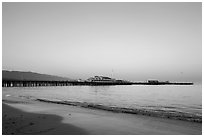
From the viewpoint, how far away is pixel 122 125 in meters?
8.60

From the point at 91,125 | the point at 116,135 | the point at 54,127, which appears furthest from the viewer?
the point at 91,125

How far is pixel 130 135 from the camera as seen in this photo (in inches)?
278

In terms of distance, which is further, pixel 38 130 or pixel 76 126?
pixel 76 126

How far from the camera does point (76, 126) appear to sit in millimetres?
8305

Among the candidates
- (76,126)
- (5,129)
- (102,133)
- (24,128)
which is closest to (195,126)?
(102,133)

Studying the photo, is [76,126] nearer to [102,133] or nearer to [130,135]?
[102,133]

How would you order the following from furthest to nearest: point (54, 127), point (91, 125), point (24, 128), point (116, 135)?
point (91, 125) < point (54, 127) < point (24, 128) < point (116, 135)

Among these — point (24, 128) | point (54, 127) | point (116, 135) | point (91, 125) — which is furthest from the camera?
point (91, 125)

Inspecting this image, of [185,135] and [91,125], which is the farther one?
[91,125]

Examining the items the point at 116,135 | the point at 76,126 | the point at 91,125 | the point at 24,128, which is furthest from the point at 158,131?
the point at 24,128

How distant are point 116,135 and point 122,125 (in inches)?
66.5

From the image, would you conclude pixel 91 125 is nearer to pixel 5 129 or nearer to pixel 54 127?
pixel 54 127

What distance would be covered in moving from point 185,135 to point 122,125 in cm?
257

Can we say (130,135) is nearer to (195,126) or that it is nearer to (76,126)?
(76,126)
